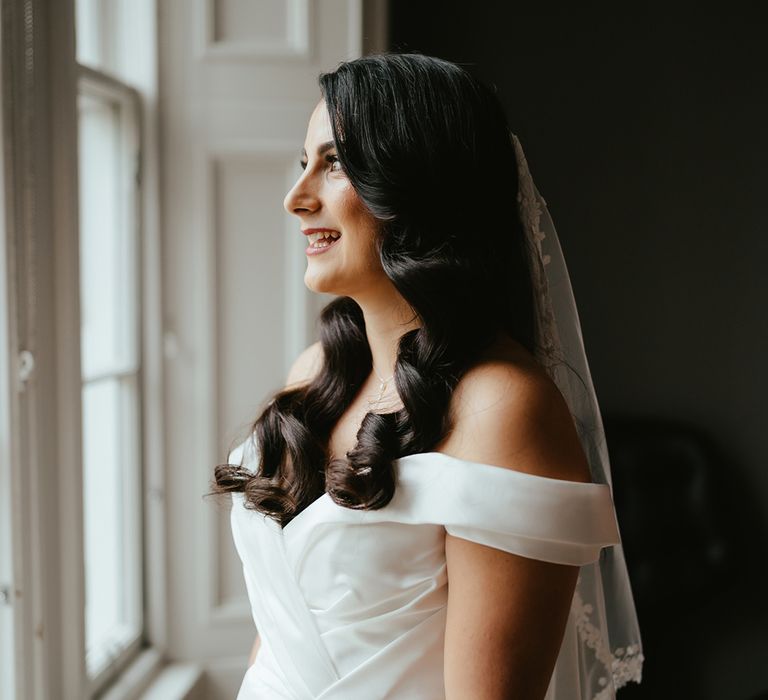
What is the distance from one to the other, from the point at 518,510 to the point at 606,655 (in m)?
0.52

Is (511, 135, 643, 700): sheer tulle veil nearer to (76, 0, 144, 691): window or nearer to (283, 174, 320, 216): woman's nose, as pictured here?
(283, 174, 320, 216): woman's nose

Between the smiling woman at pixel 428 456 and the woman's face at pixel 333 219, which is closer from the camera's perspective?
the smiling woman at pixel 428 456

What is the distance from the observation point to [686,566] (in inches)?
92.4

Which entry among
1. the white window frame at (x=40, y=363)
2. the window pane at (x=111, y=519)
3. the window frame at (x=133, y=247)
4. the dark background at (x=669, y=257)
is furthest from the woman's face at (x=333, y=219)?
the dark background at (x=669, y=257)

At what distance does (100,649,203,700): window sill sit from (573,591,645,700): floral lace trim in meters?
1.02

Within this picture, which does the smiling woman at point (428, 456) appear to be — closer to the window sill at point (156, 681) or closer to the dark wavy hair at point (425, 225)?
the dark wavy hair at point (425, 225)

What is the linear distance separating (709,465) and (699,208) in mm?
779

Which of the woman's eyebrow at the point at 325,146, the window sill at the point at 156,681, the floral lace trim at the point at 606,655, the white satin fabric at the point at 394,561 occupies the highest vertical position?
the woman's eyebrow at the point at 325,146

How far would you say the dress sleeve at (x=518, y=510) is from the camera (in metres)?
1.04

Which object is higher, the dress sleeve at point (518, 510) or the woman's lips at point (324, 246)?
the woman's lips at point (324, 246)

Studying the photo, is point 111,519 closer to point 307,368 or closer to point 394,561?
point 307,368

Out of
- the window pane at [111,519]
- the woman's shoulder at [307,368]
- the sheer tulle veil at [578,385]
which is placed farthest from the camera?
the window pane at [111,519]

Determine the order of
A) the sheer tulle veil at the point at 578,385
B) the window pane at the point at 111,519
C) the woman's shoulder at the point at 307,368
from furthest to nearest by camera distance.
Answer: the window pane at the point at 111,519, the woman's shoulder at the point at 307,368, the sheer tulle veil at the point at 578,385

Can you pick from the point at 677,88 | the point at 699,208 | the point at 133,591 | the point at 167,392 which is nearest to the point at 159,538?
the point at 133,591
